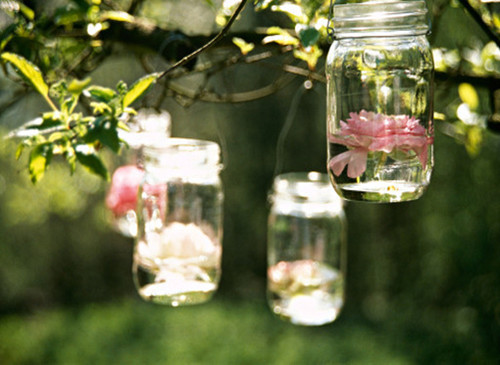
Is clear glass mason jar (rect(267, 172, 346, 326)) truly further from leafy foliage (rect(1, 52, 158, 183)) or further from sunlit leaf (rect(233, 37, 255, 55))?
leafy foliage (rect(1, 52, 158, 183))

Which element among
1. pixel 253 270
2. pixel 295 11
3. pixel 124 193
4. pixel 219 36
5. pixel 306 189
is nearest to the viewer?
pixel 219 36

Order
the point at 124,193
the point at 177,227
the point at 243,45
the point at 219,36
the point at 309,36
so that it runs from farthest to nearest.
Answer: the point at 124,193
the point at 177,227
the point at 243,45
the point at 309,36
the point at 219,36

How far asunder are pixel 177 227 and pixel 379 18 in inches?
26.3

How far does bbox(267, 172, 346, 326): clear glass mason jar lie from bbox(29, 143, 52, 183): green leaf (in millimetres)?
640

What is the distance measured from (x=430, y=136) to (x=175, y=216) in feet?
2.18

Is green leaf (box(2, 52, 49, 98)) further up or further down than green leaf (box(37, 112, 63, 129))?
further up

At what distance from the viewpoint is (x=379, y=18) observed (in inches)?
34.2

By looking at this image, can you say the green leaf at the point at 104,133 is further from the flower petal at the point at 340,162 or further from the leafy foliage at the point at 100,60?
the flower petal at the point at 340,162

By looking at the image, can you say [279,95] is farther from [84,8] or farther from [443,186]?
[84,8]

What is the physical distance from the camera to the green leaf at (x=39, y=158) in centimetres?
89

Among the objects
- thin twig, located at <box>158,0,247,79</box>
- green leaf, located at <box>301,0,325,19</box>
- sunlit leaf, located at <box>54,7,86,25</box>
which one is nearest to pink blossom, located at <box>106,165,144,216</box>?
sunlit leaf, located at <box>54,7,86,25</box>

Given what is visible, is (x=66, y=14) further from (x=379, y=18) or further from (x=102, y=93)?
(x=379, y=18)

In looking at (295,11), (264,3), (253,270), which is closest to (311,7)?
(295,11)

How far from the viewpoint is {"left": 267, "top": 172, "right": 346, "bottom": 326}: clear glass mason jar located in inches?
59.1
